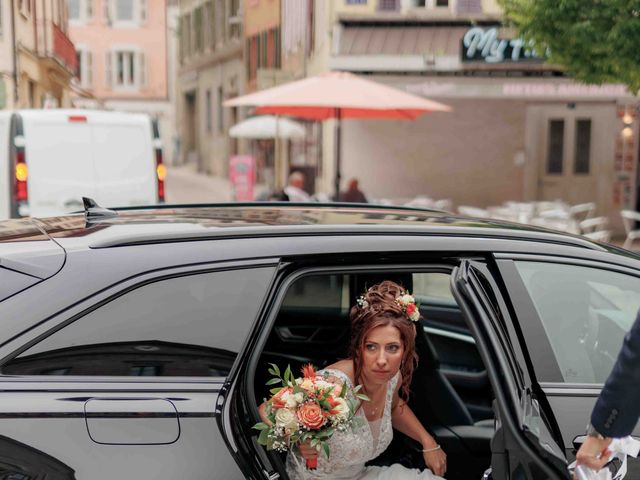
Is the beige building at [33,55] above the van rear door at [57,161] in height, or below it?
above

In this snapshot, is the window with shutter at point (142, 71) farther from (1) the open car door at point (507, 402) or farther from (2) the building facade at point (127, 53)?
(1) the open car door at point (507, 402)

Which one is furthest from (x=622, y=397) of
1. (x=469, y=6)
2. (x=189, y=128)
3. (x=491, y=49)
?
(x=189, y=128)

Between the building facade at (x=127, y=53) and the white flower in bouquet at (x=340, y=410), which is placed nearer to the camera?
the white flower in bouquet at (x=340, y=410)

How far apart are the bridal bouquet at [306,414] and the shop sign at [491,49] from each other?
13.4 meters

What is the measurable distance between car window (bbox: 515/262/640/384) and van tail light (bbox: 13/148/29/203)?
25.7ft

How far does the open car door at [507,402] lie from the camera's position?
2.32 metres

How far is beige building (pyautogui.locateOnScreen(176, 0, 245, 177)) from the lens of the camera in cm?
3475

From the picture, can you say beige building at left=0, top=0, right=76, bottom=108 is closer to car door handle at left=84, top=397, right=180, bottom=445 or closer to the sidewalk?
the sidewalk

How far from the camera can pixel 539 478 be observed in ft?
7.58

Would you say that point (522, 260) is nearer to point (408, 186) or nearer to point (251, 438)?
point (251, 438)

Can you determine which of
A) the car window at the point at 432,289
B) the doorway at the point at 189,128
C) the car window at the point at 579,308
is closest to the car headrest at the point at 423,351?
the car window at the point at 432,289

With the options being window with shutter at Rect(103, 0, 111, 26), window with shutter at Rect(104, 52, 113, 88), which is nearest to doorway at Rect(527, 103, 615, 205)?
window with shutter at Rect(103, 0, 111, 26)

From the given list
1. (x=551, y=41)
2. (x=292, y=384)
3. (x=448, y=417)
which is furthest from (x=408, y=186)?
(x=292, y=384)

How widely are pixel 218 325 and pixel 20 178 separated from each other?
787 cm
